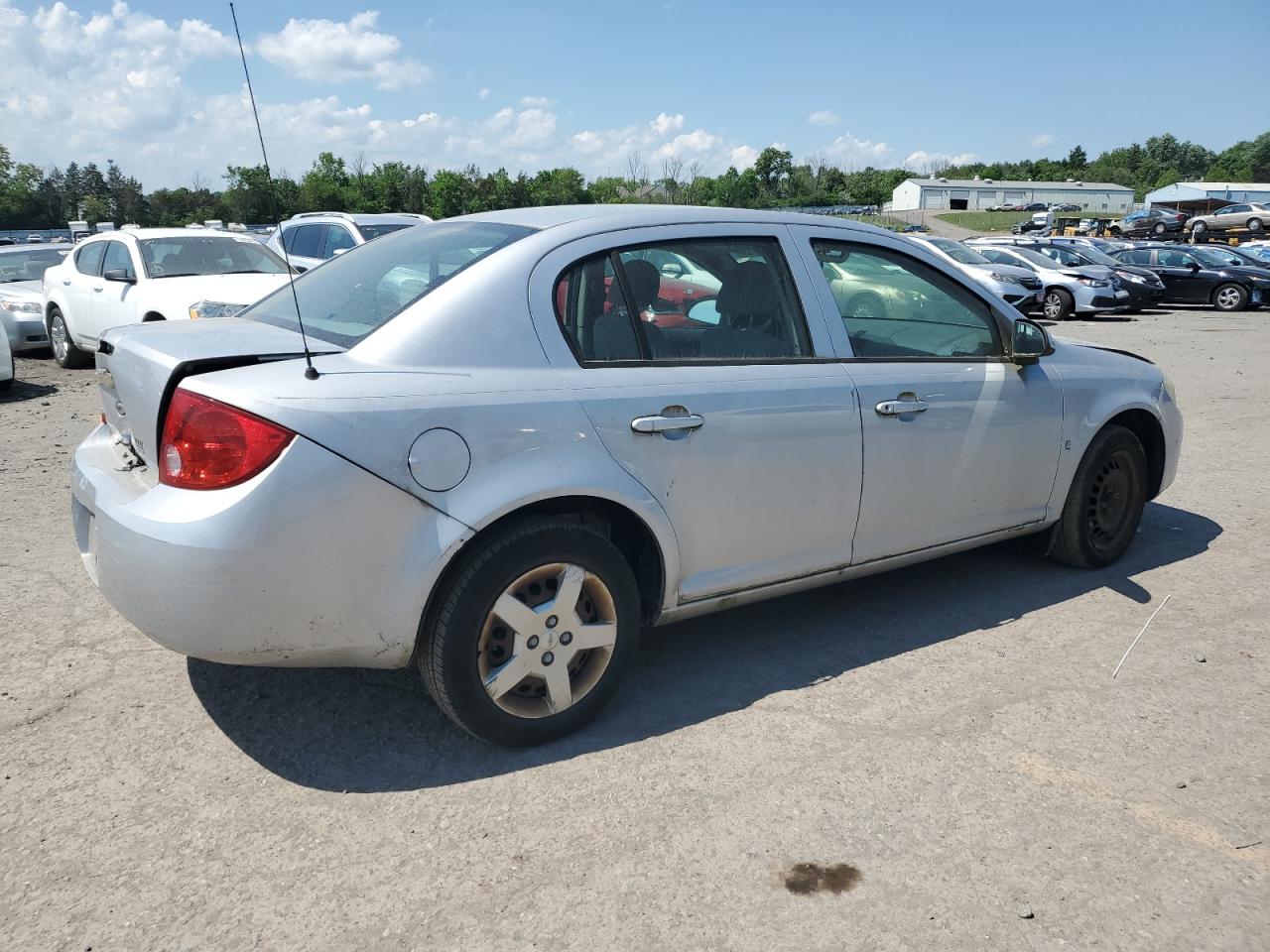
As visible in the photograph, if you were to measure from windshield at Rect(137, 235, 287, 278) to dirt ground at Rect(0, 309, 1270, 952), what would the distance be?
21.3 ft

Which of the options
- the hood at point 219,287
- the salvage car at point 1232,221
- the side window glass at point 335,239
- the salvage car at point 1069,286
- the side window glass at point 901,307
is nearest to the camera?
the side window glass at point 901,307

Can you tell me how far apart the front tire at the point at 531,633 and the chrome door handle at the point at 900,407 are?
123 centimetres

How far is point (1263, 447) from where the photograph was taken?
789 cm

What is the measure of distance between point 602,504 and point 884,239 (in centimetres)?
182

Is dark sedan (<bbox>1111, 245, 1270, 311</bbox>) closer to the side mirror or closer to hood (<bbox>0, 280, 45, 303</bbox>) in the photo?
the side mirror

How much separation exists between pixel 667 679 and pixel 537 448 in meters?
1.21

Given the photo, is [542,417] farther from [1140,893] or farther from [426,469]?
[1140,893]

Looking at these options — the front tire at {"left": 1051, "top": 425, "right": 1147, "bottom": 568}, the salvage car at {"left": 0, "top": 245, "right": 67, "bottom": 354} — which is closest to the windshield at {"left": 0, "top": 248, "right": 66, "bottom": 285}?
the salvage car at {"left": 0, "top": 245, "right": 67, "bottom": 354}

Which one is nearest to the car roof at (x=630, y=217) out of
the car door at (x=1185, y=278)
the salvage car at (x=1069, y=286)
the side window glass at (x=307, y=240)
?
the side window glass at (x=307, y=240)

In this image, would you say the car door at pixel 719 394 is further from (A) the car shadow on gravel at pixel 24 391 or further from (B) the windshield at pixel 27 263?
(B) the windshield at pixel 27 263

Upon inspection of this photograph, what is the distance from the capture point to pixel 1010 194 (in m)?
129

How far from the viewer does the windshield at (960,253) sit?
20609mm

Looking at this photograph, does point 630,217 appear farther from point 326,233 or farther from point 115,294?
point 326,233

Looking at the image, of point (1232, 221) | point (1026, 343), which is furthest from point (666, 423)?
point (1232, 221)
